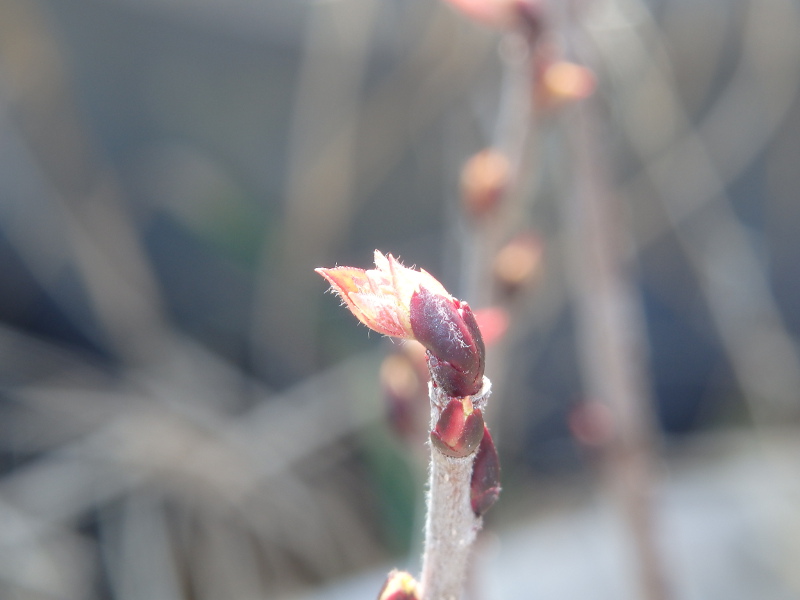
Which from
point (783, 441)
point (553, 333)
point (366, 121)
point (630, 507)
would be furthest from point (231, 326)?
point (783, 441)

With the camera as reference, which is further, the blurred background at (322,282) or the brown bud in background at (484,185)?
the blurred background at (322,282)

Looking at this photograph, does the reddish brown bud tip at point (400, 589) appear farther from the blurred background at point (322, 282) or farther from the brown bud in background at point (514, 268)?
the blurred background at point (322, 282)

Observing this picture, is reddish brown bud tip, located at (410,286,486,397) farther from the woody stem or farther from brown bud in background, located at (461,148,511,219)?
brown bud in background, located at (461,148,511,219)

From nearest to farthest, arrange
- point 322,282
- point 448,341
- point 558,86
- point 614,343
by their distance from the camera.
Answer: point 448,341
point 558,86
point 614,343
point 322,282

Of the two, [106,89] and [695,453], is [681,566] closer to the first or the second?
[695,453]

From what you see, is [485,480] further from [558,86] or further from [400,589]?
[558,86]

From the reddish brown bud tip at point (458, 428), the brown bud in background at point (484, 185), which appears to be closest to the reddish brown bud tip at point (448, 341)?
the reddish brown bud tip at point (458, 428)

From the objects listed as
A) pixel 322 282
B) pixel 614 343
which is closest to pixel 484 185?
pixel 614 343

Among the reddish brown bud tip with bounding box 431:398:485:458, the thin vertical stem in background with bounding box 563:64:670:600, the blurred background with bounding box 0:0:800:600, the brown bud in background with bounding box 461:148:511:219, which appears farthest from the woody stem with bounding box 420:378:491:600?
the blurred background with bounding box 0:0:800:600
